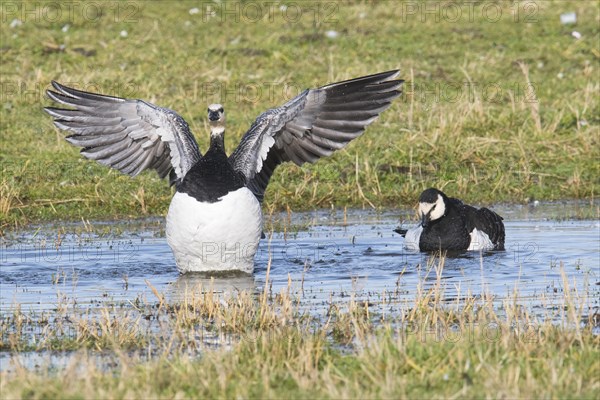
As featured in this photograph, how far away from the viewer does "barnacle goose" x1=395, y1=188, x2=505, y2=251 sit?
36.4 feet

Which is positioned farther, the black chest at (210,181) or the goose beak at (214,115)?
the goose beak at (214,115)

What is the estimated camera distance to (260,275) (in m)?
9.88

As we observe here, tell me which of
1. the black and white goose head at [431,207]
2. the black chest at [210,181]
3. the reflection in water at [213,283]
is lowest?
the reflection in water at [213,283]

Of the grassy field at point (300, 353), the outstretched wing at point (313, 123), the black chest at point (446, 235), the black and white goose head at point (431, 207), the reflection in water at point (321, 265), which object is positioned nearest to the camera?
the grassy field at point (300, 353)

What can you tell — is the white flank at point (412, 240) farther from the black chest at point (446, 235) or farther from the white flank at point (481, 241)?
the white flank at point (481, 241)

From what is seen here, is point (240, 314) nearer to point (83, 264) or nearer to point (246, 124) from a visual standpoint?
point (83, 264)

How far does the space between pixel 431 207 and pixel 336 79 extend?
5.02 m

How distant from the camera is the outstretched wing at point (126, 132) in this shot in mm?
9773

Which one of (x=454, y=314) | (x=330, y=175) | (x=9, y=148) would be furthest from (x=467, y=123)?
(x=454, y=314)

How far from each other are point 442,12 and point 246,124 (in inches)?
250

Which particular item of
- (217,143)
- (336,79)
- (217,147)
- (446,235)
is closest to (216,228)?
(217,147)

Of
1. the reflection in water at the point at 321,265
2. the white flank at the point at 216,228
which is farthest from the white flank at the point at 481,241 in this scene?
the white flank at the point at 216,228

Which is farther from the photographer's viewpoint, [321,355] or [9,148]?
[9,148]

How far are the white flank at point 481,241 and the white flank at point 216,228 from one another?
281 cm
